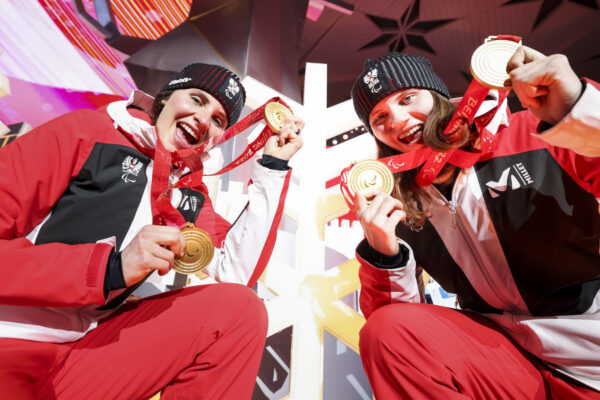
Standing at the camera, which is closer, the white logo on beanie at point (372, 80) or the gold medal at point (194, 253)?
the gold medal at point (194, 253)

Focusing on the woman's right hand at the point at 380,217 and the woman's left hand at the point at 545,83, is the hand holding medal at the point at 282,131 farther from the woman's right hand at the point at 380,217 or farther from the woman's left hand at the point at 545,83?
the woman's left hand at the point at 545,83

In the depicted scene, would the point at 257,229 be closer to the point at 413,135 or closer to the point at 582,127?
the point at 413,135

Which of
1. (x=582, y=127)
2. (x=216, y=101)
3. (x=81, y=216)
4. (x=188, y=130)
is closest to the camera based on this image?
(x=582, y=127)

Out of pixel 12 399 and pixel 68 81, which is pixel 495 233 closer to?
pixel 12 399

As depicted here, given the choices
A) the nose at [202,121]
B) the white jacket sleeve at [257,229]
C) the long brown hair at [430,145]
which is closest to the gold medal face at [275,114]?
the white jacket sleeve at [257,229]

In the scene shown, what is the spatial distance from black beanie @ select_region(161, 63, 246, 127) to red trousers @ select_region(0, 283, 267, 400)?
834 millimetres

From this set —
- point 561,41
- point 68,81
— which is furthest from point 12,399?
point 561,41

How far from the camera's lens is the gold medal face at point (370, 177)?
1.17 meters

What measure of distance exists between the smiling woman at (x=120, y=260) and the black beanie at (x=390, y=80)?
37 cm

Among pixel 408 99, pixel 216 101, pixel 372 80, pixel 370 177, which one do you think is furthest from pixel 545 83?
pixel 216 101

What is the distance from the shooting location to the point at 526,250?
3.79 ft

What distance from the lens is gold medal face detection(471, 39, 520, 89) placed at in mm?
983

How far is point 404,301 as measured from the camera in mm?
1224

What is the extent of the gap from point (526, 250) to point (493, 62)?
0.59 m
